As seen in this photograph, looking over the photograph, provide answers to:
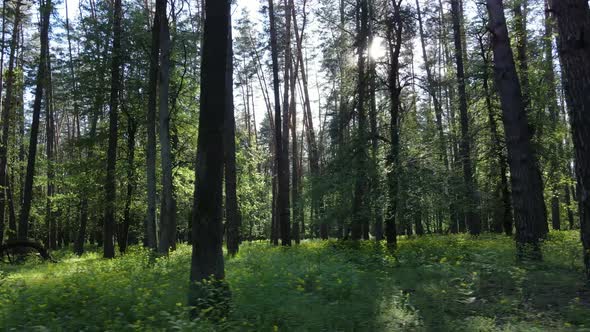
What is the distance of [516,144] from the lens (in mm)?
9859

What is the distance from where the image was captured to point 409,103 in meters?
16.6

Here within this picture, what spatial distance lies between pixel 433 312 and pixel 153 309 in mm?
3892

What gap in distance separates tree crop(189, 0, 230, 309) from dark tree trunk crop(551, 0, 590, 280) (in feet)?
17.7

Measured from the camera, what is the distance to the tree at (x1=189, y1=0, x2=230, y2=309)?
21.5ft

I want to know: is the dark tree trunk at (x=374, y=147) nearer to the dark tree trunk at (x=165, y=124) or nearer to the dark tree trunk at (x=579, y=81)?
the dark tree trunk at (x=165, y=124)

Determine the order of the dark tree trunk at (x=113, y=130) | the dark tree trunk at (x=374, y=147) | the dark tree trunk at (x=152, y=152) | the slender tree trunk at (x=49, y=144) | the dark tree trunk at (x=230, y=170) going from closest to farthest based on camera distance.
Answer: the dark tree trunk at (x=374, y=147) < the dark tree trunk at (x=152, y=152) < the dark tree trunk at (x=230, y=170) < the dark tree trunk at (x=113, y=130) < the slender tree trunk at (x=49, y=144)

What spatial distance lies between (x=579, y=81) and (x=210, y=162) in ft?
18.9

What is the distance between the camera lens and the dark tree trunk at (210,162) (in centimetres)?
655

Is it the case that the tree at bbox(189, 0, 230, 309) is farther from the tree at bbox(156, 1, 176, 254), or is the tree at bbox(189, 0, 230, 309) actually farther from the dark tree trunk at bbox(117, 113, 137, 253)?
the dark tree trunk at bbox(117, 113, 137, 253)

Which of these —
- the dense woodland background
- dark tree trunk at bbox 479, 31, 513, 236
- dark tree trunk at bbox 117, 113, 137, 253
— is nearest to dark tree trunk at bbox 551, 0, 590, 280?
the dense woodland background

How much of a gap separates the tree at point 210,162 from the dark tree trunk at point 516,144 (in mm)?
6640

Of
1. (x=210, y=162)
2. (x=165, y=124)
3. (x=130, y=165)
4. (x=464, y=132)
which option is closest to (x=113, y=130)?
(x=130, y=165)

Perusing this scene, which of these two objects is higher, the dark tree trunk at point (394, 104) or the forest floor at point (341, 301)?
the dark tree trunk at point (394, 104)

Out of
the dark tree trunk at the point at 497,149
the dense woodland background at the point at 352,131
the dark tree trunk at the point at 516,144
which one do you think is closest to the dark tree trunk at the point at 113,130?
the dense woodland background at the point at 352,131
